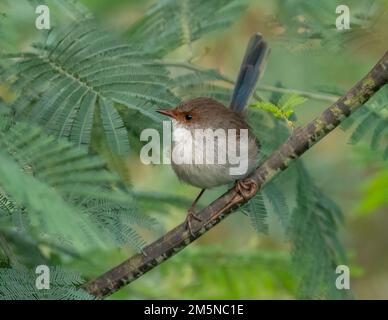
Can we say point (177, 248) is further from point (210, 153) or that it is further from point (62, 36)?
point (62, 36)

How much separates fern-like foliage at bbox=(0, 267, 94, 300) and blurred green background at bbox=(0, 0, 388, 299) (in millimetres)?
806

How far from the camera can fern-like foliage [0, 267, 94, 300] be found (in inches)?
123

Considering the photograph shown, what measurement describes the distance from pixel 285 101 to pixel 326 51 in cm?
80

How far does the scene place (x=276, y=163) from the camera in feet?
10.6

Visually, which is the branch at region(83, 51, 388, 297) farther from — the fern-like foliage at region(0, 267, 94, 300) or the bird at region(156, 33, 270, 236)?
the bird at region(156, 33, 270, 236)

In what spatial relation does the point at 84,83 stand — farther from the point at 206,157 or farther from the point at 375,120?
the point at 375,120

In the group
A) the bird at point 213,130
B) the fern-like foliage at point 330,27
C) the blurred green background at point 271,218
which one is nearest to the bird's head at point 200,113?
the bird at point 213,130

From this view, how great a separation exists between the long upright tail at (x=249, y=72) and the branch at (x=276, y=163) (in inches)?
38.7

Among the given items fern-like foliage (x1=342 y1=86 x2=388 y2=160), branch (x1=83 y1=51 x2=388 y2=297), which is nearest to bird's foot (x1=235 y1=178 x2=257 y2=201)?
branch (x1=83 y1=51 x2=388 y2=297)

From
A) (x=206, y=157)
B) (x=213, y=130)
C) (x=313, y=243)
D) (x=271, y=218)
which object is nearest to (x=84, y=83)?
(x=206, y=157)

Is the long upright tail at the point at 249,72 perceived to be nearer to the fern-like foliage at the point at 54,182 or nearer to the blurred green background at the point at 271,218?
the blurred green background at the point at 271,218

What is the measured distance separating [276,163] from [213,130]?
942 millimetres

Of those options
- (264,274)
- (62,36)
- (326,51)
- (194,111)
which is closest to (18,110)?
(62,36)

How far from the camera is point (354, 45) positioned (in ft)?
13.8
